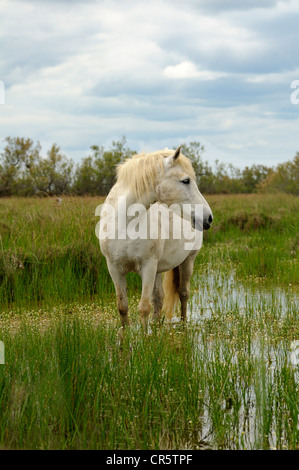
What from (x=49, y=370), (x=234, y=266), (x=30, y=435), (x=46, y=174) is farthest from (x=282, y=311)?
(x=46, y=174)

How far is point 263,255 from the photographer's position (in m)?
9.26

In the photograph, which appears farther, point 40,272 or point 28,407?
point 40,272

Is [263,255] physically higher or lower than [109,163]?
lower

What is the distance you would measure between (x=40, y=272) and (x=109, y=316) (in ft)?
5.79

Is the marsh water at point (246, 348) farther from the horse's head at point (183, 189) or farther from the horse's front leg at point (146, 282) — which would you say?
the horse's head at point (183, 189)

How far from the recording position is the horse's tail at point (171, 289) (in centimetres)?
636

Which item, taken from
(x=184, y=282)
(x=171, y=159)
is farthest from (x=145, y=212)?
(x=184, y=282)

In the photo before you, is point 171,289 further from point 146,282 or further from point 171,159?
point 171,159

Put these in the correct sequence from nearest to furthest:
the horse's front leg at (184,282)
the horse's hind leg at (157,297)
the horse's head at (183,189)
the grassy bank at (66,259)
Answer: the horse's head at (183,189) < the horse's hind leg at (157,297) < the horse's front leg at (184,282) < the grassy bank at (66,259)

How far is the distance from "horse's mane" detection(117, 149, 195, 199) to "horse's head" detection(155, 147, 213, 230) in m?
0.02

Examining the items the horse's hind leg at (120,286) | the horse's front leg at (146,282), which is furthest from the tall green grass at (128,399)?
the horse's hind leg at (120,286)

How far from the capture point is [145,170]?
465 cm

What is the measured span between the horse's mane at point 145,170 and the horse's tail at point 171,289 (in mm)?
1922
